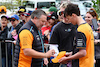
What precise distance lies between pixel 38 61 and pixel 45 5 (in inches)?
672

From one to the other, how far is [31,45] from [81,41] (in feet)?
3.25

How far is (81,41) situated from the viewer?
3670mm

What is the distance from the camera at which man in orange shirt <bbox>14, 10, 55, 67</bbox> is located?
409 cm

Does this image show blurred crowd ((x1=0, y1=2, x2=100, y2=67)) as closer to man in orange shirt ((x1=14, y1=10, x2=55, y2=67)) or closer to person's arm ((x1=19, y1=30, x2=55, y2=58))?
man in orange shirt ((x1=14, y1=10, x2=55, y2=67))

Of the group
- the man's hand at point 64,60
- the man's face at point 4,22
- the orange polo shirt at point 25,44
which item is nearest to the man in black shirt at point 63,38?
the man's hand at point 64,60

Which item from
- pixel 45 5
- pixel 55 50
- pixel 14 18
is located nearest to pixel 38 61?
pixel 55 50

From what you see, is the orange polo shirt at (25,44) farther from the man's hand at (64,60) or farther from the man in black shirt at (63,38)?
the man in black shirt at (63,38)

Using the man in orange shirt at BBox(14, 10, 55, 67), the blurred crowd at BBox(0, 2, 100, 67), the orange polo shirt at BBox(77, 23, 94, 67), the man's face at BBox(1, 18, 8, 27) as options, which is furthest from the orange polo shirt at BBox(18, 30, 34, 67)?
the man's face at BBox(1, 18, 8, 27)

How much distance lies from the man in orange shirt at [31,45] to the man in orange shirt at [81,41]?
600 millimetres

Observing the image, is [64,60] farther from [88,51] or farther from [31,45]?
[31,45]

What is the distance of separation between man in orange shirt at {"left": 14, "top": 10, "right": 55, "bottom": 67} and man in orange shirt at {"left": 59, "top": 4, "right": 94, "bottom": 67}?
600 mm

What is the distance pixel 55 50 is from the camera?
456 cm

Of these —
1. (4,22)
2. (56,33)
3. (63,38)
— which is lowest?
(63,38)

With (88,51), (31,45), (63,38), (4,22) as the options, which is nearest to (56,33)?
(63,38)
